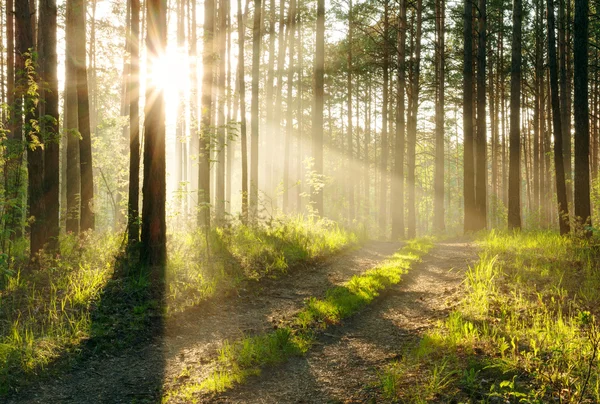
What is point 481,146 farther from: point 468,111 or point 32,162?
point 32,162

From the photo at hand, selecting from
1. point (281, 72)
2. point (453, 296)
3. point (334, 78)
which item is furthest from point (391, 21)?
point (453, 296)

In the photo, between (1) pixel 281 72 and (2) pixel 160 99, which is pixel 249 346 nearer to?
(2) pixel 160 99

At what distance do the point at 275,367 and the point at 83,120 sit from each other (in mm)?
8950

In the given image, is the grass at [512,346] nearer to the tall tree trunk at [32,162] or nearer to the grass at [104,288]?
the grass at [104,288]

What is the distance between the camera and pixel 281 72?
24891mm

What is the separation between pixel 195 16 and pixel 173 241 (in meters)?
16.4

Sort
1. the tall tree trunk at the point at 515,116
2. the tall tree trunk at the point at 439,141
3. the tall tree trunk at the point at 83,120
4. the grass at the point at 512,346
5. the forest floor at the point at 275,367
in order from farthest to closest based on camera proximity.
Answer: the tall tree trunk at the point at 439,141, the tall tree trunk at the point at 515,116, the tall tree trunk at the point at 83,120, the forest floor at the point at 275,367, the grass at the point at 512,346

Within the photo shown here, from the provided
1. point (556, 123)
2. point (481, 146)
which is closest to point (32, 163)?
point (556, 123)

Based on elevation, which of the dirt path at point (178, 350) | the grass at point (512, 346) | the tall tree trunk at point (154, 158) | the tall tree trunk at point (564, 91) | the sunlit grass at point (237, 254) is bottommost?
the dirt path at point (178, 350)

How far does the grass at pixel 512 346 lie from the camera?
13.2 ft

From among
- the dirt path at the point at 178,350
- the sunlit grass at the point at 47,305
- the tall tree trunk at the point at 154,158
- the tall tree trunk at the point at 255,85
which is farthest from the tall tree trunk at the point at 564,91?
the sunlit grass at the point at 47,305

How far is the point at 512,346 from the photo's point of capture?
4984 mm

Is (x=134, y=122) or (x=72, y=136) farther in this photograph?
(x=72, y=136)

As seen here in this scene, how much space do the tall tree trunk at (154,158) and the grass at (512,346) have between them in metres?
5.62
